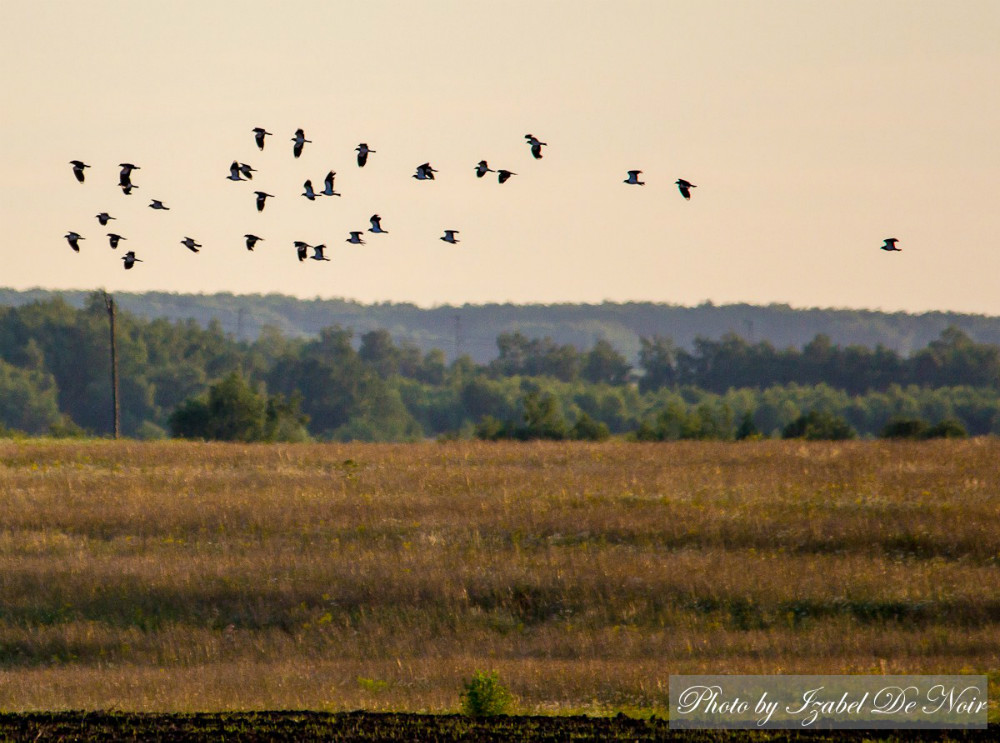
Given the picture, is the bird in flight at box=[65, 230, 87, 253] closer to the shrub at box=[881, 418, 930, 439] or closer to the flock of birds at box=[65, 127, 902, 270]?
the flock of birds at box=[65, 127, 902, 270]

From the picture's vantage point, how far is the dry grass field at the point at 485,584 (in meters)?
21.7

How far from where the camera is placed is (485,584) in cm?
2716

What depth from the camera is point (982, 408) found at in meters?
142

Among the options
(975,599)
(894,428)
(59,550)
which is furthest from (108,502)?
(894,428)

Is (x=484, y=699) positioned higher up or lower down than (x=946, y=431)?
lower down

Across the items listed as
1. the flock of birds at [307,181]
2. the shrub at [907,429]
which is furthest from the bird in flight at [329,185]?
the shrub at [907,429]

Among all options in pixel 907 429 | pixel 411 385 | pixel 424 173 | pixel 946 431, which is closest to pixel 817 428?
pixel 946 431

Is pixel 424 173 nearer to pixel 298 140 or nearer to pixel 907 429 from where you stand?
pixel 298 140

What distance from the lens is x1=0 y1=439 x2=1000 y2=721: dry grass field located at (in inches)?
853

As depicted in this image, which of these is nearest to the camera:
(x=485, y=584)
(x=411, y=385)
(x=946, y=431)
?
(x=485, y=584)

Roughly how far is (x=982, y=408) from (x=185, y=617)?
128 m

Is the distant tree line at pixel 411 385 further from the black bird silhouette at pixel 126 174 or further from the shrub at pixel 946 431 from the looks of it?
the black bird silhouette at pixel 126 174

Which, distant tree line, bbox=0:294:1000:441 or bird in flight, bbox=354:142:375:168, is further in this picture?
distant tree line, bbox=0:294:1000:441

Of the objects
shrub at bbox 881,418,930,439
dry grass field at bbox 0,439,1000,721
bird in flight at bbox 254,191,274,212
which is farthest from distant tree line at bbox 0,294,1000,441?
bird in flight at bbox 254,191,274,212
